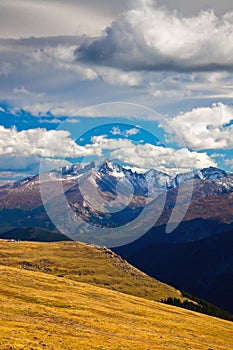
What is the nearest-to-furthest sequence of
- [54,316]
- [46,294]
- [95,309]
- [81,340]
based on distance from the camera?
[81,340], [54,316], [95,309], [46,294]

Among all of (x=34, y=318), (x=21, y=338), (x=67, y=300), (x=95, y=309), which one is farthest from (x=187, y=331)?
(x=21, y=338)

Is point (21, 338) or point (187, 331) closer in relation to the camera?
point (21, 338)

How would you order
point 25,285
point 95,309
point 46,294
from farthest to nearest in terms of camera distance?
point 25,285, point 46,294, point 95,309

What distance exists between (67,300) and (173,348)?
61.6m

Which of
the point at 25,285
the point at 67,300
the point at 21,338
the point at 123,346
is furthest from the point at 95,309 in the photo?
the point at 21,338

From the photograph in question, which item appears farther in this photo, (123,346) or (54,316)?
(54,316)

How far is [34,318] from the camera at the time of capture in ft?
327

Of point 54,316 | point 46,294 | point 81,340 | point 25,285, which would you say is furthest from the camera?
point 25,285

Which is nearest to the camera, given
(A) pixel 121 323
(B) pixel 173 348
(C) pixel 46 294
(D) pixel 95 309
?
(B) pixel 173 348

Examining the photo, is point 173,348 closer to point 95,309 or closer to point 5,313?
point 5,313

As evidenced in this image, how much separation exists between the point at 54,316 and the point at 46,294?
44.6m

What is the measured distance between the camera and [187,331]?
144 meters

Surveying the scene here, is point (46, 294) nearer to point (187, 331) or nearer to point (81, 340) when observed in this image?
point (187, 331)

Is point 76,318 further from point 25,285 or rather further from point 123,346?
point 25,285
